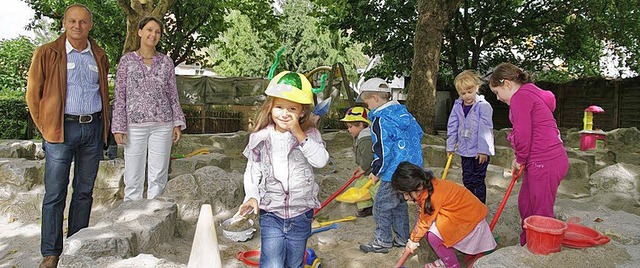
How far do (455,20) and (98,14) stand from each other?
942cm

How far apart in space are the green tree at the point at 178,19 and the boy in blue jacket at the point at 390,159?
361 inches

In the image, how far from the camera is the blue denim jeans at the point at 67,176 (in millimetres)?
3258

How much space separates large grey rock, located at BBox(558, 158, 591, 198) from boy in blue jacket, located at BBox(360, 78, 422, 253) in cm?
293

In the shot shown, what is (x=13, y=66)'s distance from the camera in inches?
592

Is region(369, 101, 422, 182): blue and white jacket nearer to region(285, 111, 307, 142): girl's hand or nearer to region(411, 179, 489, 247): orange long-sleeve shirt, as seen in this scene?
region(411, 179, 489, 247): orange long-sleeve shirt

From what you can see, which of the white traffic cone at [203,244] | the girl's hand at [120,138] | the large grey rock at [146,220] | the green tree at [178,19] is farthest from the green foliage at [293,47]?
the white traffic cone at [203,244]

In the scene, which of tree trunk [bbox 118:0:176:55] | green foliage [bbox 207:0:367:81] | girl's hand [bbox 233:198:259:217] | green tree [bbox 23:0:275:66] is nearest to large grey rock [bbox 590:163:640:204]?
girl's hand [bbox 233:198:259:217]

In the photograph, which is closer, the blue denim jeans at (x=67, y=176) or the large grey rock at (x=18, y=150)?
the blue denim jeans at (x=67, y=176)

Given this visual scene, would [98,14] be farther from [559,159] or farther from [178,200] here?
[559,159]

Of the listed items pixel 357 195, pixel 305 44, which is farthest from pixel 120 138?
pixel 305 44

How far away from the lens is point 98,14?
13.5 meters

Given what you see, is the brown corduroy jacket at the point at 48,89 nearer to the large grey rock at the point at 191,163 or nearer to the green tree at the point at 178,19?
the large grey rock at the point at 191,163

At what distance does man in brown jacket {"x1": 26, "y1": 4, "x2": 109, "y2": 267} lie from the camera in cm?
325

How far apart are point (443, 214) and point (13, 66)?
1547cm
